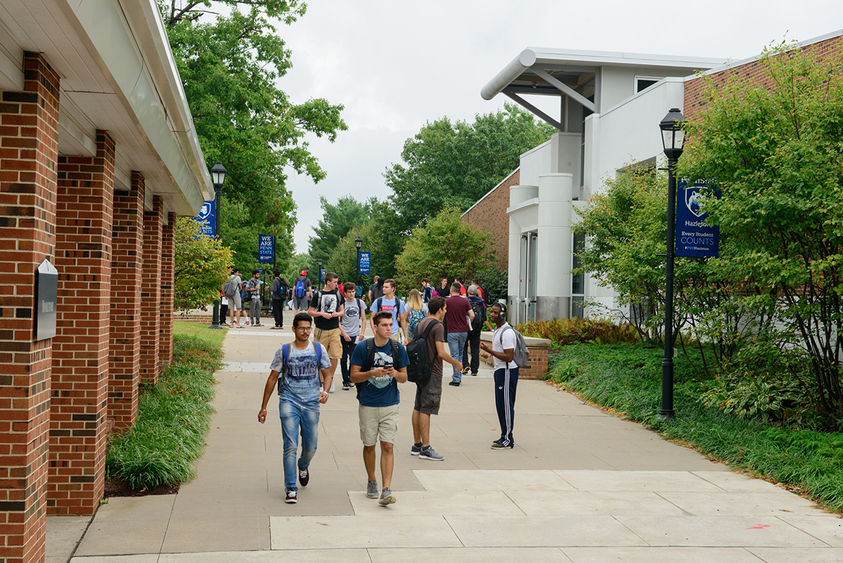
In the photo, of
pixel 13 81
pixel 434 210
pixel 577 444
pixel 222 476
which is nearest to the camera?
pixel 13 81

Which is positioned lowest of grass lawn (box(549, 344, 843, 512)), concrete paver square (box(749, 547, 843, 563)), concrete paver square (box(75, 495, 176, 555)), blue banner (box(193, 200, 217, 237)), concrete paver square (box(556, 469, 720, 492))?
concrete paver square (box(749, 547, 843, 563))

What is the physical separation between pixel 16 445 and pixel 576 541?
415 centimetres

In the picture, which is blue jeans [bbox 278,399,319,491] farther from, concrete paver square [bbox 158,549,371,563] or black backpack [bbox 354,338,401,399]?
concrete paver square [bbox 158,549,371,563]

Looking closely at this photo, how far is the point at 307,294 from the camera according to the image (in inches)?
1068

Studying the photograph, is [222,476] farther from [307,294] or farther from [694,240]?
[307,294]

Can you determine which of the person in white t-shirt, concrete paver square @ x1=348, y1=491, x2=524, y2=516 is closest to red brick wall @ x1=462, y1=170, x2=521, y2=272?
the person in white t-shirt

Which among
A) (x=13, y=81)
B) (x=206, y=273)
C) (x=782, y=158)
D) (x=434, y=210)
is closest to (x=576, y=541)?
(x=13, y=81)

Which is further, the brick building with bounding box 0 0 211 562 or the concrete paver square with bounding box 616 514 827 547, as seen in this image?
the concrete paver square with bounding box 616 514 827 547

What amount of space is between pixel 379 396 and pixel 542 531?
72.0 inches

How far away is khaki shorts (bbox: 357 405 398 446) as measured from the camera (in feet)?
25.4

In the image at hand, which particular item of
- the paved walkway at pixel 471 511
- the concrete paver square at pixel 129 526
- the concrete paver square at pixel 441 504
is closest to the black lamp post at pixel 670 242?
the paved walkway at pixel 471 511

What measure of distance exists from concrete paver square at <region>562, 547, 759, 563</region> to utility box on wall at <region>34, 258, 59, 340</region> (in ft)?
13.0

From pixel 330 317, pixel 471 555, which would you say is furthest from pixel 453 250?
pixel 471 555

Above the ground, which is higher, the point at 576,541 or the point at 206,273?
the point at 206,273
